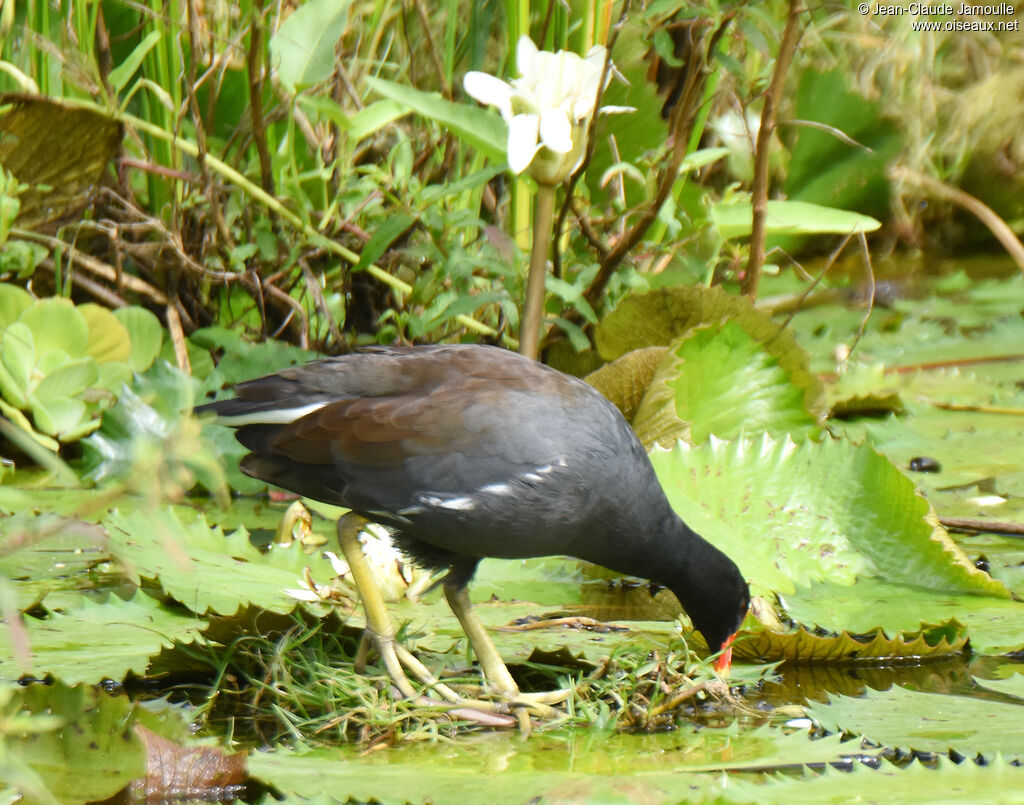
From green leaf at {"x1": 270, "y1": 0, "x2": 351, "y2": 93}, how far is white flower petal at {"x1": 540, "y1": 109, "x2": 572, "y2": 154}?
49 centimetres

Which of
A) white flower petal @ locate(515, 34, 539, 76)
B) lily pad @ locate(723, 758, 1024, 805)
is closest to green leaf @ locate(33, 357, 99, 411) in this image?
white flower petal @ locate(515, 34, 539, 76)

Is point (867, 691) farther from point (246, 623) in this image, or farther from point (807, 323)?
point (807, 323)

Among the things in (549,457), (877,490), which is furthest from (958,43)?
(549,457)

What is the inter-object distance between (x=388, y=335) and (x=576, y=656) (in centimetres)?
146

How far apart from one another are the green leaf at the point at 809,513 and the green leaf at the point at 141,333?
128 centimetres

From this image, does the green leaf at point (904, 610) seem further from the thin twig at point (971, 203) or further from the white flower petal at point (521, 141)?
the thin twig at point (971, 203)

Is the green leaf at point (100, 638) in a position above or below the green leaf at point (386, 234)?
below

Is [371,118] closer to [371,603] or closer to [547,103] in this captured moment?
[547,103]

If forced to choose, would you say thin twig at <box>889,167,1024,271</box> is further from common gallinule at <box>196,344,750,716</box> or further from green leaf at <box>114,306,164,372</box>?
green leaf at <box>114,306,164,372</box>

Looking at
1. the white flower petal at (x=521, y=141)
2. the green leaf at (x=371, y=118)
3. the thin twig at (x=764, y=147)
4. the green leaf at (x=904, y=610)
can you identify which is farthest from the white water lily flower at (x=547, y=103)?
the green leaf at (x=904, y=610)

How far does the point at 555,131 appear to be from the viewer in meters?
2.34

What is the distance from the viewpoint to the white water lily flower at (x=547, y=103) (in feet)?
7.63

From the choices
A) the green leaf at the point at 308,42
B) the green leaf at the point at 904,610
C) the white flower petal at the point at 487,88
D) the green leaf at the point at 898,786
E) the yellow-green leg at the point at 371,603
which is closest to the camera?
the green leaf at the point at 898,786

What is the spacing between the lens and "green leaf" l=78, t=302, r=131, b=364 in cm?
282
